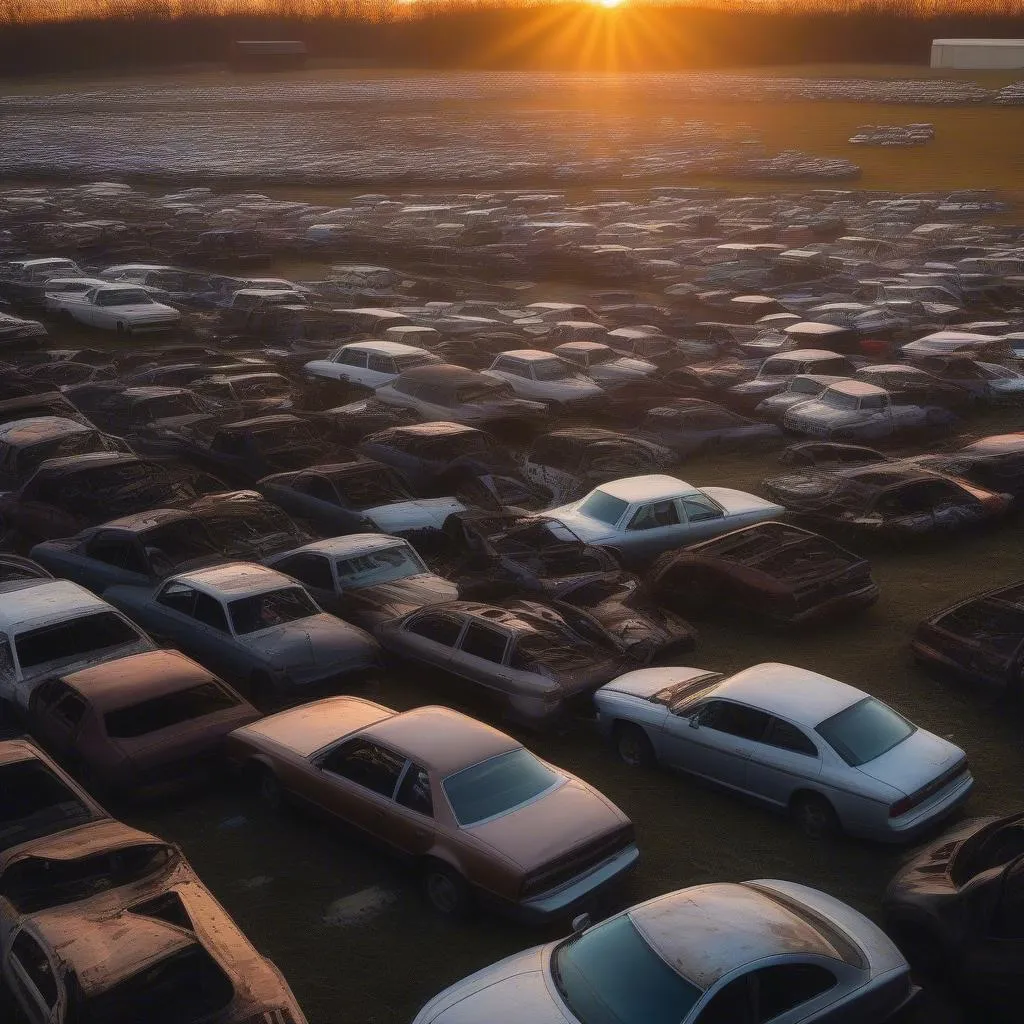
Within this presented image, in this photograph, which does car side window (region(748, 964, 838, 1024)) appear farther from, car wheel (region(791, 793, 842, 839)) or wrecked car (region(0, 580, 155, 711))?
wrecked car (region(0, 580, 155, 711))

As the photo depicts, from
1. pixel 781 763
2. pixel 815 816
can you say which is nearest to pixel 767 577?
pixel 781 763

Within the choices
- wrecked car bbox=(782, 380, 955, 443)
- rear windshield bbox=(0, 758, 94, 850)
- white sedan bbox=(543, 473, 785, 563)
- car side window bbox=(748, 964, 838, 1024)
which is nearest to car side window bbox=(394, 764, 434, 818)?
rear windshield bbox=(0, 758, 94, 850)

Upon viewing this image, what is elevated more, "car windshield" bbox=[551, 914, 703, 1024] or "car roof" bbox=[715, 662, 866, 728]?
"car windshield" bbox=[551, 914, 703, 1024]

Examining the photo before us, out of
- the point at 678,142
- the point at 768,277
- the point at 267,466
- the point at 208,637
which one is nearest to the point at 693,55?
the point at 678,142

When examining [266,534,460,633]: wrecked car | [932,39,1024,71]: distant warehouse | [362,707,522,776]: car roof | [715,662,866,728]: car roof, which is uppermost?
[932,39,1024,71]: distant warehouse

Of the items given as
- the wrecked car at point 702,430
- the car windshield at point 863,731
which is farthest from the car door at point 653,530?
the car windshield at point 863,731

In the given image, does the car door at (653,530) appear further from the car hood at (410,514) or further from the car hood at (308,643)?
the car hood at (308,643)
